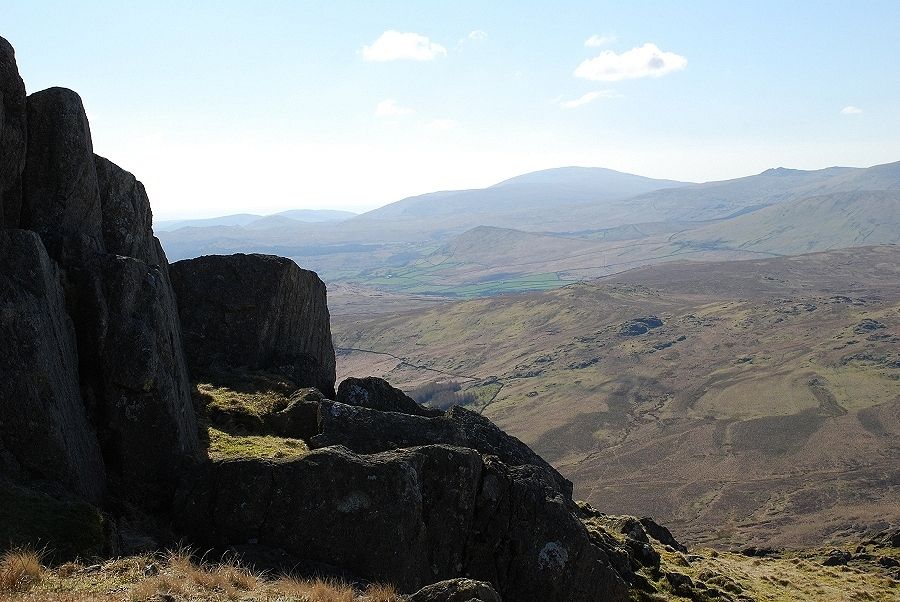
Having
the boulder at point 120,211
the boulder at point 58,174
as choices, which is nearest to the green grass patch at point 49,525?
the boulder at point 58,174

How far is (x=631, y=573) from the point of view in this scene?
966 inches

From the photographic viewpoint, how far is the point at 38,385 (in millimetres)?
16453

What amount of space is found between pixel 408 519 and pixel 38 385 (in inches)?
367

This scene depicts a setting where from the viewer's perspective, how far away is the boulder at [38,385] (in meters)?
16.2

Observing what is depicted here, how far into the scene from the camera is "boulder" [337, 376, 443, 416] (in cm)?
2834

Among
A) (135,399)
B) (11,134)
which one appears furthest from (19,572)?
(11,134)

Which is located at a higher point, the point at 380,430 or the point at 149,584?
the point at 149,584

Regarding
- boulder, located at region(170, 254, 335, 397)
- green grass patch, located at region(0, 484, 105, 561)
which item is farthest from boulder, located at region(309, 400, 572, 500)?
green grass patch, located at region(0, 484, 105, 561)

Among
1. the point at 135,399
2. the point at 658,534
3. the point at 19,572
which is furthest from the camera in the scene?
the point at 658,534

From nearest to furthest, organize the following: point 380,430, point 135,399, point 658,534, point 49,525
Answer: point 49,525 → point 135,399 → point 380,430 → point 658,534

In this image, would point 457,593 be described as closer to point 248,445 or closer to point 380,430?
point 380,430

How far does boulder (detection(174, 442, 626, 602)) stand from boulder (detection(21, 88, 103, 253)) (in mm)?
8286

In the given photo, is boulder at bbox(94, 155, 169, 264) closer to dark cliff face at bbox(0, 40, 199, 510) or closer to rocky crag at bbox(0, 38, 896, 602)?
rocky crag at bbox(0, 38, 896, 602)

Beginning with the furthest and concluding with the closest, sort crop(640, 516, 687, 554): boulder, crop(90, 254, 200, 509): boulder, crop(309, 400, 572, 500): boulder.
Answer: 1. crop(640, 516, 687, 554): boulder
2. crop(309, 400, 572, 500): boulder
3. crop(90, 254, 200, 509): boulder
